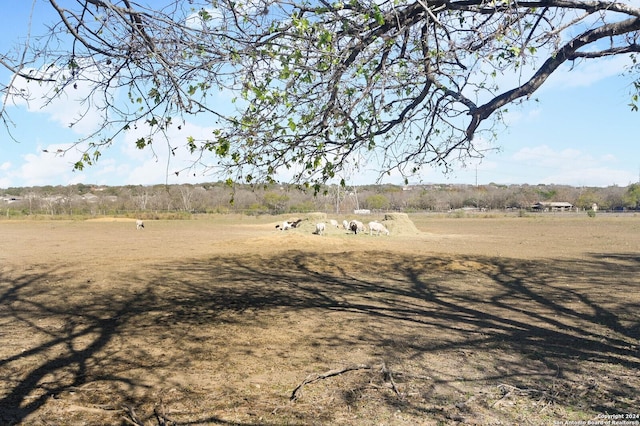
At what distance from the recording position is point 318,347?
607 cm

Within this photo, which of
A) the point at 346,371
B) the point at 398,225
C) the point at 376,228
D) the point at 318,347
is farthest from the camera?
the point at 398,225

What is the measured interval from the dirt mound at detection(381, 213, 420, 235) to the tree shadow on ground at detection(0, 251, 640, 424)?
60.3 ft

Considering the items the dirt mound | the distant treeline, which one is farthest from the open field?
the distant treeline

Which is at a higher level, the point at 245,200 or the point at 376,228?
the point at 245,200

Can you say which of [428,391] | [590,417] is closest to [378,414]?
[428,391]

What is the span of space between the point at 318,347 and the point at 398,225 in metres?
26.2

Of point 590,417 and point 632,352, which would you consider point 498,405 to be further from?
point 632,352

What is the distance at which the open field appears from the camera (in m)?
4.12

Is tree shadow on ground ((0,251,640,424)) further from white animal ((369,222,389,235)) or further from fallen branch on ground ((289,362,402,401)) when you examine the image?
white animal ((369,222,389,235))

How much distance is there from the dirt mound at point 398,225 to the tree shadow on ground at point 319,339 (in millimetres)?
18371

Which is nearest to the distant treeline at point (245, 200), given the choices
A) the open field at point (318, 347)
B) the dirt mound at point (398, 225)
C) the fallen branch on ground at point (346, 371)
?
the dirt mound at point (398, 225)

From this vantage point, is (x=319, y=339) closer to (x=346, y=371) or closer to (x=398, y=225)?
(x=346, y=371)

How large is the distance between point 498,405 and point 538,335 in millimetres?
2832

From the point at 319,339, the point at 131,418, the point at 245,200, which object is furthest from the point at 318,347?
the point at 245,200
